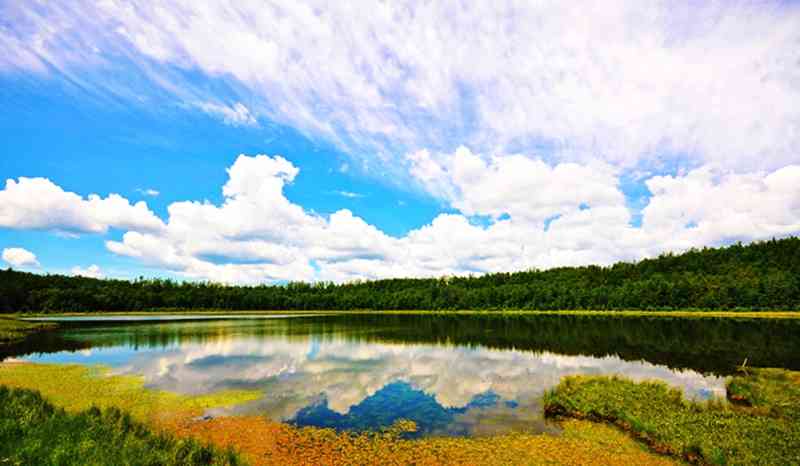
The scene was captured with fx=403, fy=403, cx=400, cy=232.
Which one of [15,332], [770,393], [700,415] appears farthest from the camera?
[15,332]

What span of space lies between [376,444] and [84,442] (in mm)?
10340

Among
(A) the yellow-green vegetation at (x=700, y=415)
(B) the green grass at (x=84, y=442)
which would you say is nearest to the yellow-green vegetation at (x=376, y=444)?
(A) the yellow-green vegetation at (x=700, y=415)

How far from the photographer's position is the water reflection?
22.1 m

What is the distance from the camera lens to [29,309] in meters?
136

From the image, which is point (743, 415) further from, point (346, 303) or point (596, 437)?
point (346, 303)

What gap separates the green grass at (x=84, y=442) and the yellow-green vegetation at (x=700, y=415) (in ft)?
54.6

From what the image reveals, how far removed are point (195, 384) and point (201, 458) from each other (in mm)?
19094

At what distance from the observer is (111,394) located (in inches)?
1008

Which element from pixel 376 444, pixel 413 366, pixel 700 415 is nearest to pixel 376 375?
pixel 413 366

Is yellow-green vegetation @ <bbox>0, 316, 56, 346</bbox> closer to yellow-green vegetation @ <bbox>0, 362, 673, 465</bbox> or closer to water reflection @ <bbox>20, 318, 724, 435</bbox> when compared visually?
water reflection @ <bbox>20, 318, 724, 435</bbox>

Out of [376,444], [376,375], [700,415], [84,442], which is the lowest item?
[376,375]

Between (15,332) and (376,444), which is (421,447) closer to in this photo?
(376,444)

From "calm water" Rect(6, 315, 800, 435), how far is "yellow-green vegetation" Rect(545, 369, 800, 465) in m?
2.40

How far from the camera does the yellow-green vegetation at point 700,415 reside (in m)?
14.9
